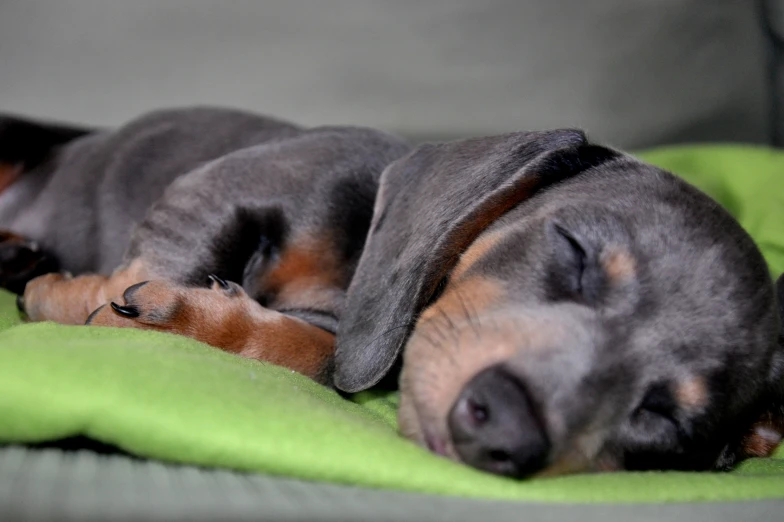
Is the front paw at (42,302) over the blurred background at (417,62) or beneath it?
beneath

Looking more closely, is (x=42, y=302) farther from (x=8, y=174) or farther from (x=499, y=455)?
(x=499, y=455)

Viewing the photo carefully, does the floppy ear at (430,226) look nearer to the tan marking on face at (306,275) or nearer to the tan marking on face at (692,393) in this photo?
the tan marking on face at (306,275)

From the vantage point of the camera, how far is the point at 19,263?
2.78 m

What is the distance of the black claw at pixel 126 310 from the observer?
191 cm

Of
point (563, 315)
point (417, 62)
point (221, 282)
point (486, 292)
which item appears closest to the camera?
point (563, 315)

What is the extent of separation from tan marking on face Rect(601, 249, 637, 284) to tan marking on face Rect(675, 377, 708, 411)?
0.86 ft

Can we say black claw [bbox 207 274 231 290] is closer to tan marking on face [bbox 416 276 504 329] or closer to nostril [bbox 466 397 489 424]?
tan marking on face [bbox 416 276 504 329]

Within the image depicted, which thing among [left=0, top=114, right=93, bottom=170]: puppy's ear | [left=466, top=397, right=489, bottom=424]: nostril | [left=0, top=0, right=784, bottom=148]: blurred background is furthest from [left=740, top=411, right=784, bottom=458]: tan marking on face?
[left=0, top=114, right=93, bottom=170]: puppy's ear

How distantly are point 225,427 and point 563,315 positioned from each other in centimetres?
77

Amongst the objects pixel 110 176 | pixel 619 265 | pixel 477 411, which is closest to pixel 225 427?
pixel 477 411

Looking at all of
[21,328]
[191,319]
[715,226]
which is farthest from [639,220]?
[21,328]

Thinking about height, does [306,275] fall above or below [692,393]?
below

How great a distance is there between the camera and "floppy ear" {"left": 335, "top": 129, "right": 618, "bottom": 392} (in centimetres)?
195

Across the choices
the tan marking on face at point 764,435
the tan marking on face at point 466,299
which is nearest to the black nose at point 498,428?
the tan marking on face at point 466,299
